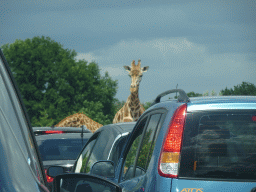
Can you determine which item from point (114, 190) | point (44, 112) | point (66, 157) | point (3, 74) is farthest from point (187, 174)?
point (44, 112)

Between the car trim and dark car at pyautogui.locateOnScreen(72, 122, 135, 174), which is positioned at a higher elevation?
the car trim

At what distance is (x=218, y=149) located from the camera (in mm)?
3219

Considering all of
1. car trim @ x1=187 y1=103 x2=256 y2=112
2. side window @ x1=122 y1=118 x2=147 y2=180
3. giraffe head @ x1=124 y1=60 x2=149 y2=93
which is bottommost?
side window @ x1=122 y1=118 x2=147 y2=180

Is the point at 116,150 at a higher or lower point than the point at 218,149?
lower

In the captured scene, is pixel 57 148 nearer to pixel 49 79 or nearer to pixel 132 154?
pixel 132 154

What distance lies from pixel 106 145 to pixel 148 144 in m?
2.59

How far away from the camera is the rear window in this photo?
315cm

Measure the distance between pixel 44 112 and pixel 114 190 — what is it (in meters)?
51.7

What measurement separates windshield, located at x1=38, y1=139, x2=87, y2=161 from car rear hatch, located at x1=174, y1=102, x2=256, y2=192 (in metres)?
5.67

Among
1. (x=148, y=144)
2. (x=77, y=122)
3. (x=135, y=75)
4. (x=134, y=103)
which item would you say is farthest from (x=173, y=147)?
(x=77, y=122)

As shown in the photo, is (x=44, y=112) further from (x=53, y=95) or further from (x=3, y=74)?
(x=3, y=74)

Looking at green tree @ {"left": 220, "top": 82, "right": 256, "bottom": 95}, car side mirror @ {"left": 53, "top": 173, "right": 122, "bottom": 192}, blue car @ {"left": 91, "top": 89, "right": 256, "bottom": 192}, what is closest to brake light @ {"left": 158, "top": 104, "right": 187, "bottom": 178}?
blue car @ {"left": 91, "top": 89, "right": 256, "bottom": 192}

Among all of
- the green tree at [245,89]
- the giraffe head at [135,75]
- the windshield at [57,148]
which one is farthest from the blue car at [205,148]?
the green tree at [245,89]

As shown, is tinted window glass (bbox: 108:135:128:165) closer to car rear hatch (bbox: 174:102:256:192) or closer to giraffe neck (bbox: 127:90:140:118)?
car rear hatch (bbox: 174:102:256:192)
